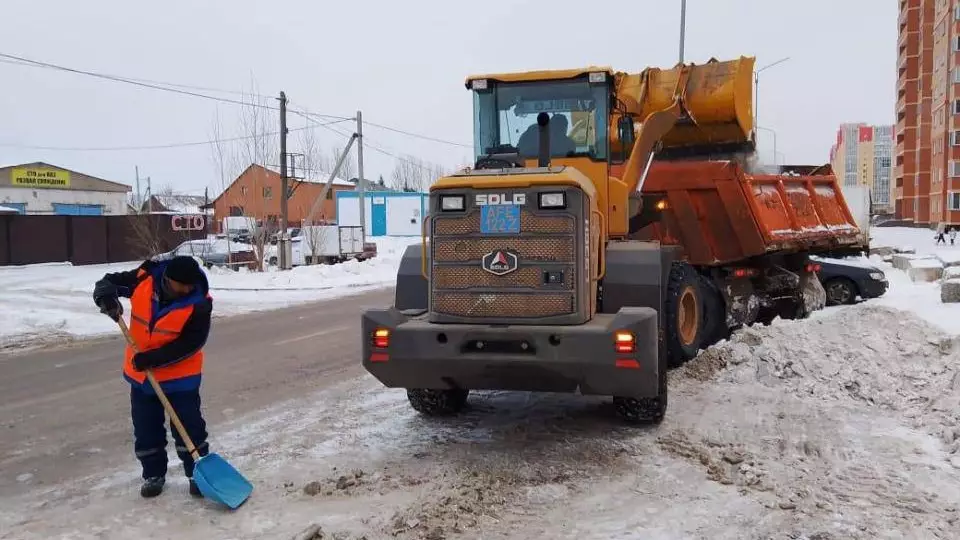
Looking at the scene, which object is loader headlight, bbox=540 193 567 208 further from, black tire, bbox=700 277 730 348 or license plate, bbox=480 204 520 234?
black tire, bbox=700 277 730 348

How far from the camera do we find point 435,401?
676cm

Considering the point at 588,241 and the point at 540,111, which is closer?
the point at 588,241

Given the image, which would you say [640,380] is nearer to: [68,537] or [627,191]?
[627,191]

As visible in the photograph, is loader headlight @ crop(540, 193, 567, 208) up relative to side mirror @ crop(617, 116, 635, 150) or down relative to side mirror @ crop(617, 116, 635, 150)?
down

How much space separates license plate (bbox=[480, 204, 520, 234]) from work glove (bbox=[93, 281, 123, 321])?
2439 mm

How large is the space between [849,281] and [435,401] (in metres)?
11.1

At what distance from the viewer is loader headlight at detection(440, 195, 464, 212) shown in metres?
5.67

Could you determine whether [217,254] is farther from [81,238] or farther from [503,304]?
[503,304]

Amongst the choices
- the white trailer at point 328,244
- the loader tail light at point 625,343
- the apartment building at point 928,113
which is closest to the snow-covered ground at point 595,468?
the loader tail light at point 625,343

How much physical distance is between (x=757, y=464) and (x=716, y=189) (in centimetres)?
410

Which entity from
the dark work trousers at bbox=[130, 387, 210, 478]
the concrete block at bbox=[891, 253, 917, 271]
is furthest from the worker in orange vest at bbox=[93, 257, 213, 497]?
the concrete block at bbox=[891, 253, 917, 271]

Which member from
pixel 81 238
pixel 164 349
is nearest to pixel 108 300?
pixel 164 349

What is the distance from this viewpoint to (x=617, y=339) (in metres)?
5.20

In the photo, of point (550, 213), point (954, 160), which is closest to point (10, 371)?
point (550, 213)
